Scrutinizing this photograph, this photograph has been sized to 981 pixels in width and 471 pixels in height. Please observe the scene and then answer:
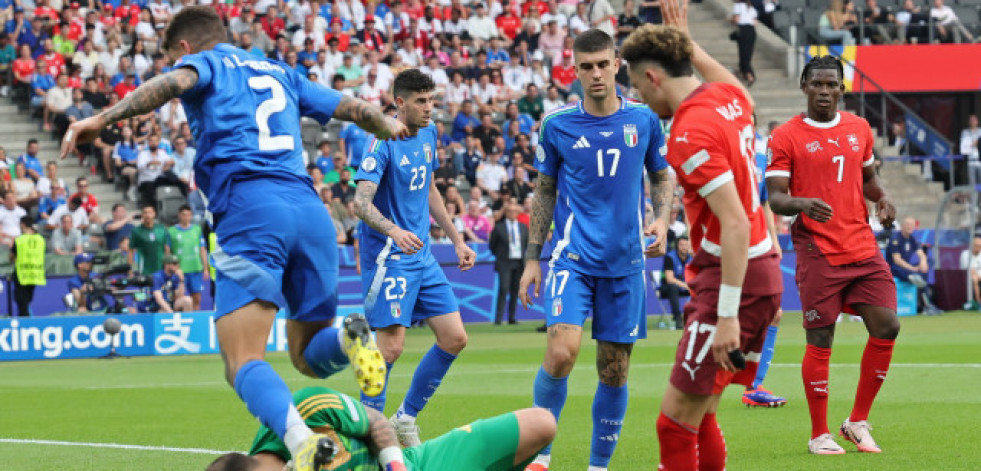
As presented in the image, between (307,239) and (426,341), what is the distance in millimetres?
16459

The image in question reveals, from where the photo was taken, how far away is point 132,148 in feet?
95.1

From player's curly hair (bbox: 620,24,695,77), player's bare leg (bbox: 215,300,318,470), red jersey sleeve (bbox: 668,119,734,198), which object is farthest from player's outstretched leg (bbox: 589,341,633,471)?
player's curly hair (bbox: 620,24,695,77)

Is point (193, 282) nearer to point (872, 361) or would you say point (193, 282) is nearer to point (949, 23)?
point (872, 361)

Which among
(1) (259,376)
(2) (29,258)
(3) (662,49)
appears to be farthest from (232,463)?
(2) (29,258)

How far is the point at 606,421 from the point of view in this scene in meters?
8.87

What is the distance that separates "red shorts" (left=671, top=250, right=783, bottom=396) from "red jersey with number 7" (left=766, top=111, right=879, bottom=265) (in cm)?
319

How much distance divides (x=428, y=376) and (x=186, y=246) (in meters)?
16.5

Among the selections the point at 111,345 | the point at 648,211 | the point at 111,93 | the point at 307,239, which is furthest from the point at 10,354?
the point at 307,239

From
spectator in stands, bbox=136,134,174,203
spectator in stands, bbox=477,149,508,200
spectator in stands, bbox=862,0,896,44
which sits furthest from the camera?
spectator in stands, bbox=862,0,896,44

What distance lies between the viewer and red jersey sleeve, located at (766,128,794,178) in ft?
33.5

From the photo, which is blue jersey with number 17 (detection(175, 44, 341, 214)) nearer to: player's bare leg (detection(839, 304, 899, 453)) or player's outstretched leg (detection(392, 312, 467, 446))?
player's outstretched leg (detection(392, 312, 467, 446))

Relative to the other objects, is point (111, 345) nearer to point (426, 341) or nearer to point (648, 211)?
point (426, 341)

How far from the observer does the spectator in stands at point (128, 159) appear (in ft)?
94.4

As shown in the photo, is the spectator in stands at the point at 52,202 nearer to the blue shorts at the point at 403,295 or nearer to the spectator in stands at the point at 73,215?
the spectator in stands at the point at 73,215
